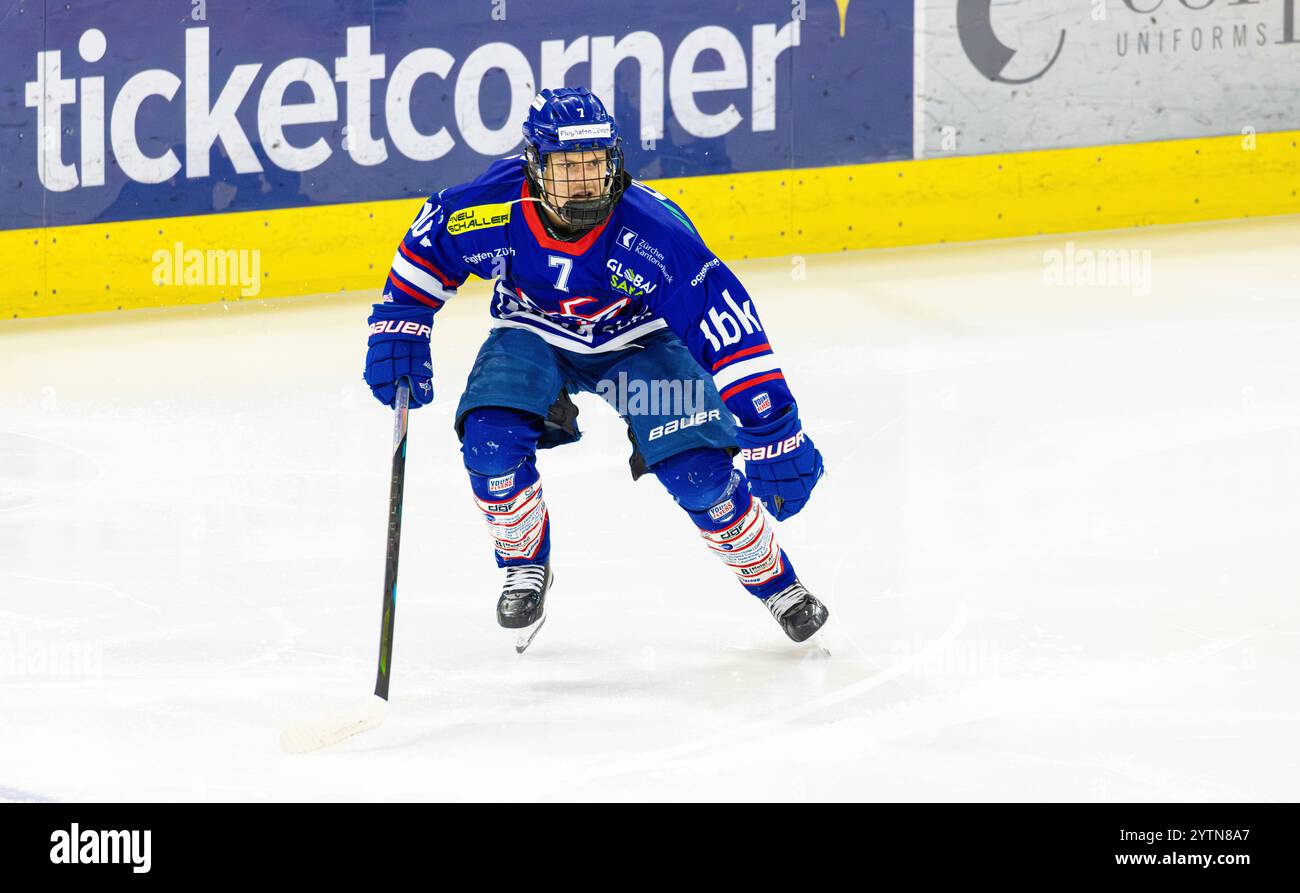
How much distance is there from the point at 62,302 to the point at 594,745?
491 cm

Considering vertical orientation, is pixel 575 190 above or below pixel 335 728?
above

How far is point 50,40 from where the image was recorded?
7.91m

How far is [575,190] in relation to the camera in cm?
409

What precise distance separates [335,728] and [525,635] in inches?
27.3

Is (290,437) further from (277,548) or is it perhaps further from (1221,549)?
(1221,549)

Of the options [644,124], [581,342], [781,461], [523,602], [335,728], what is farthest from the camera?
[644,124]

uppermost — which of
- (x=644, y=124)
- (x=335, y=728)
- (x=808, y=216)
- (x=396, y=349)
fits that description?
(x=644, y=124)
